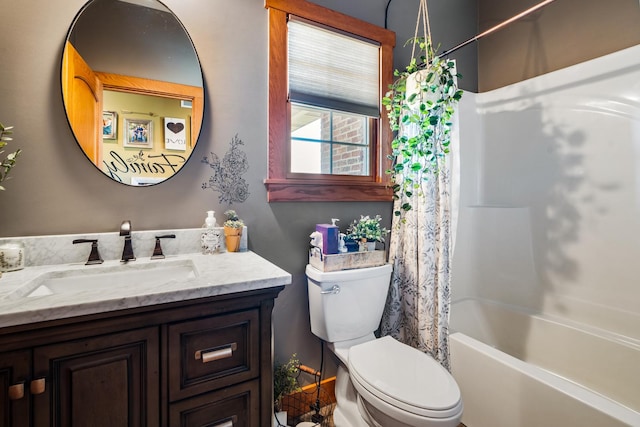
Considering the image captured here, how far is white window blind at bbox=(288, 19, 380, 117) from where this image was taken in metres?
1.57

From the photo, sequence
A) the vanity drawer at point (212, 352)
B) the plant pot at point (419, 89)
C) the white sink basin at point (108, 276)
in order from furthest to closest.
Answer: the plant pot at point (419, 89), the white sink basin at point (108, 276), the vanity drawer at point (212, 352)

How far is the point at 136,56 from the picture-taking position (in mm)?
1232

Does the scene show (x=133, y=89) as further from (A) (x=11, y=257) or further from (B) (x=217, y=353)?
(B) (x=217, y=353)

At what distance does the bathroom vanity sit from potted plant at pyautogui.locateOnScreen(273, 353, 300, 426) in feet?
1.79

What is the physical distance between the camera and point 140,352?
767mm

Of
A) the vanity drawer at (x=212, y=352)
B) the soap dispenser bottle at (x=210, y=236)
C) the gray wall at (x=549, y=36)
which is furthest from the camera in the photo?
the gray wall at (x=549, y=36)

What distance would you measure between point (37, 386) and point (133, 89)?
1.11 meters

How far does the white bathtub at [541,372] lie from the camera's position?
3.60ft

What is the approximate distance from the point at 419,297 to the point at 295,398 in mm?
884

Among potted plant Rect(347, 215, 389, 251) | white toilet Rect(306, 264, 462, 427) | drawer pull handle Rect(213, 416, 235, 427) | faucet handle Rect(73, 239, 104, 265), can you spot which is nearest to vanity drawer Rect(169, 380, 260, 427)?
drawer pull handle Rect(213, 416, 235, 427)

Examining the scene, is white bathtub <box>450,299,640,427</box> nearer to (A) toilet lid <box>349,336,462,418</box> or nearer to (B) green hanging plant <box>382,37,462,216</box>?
(A) toilet lid <box>349,336,462,418</box>

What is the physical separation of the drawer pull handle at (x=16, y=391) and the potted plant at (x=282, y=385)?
1.02 m

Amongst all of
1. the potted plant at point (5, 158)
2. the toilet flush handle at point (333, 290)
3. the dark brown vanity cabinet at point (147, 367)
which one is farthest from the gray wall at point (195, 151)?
the dark brown vanity cabinet at point (147, 367)

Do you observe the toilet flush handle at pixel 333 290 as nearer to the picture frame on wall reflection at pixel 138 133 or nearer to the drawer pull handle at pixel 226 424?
the drawer pull handle at pixel 226 424
